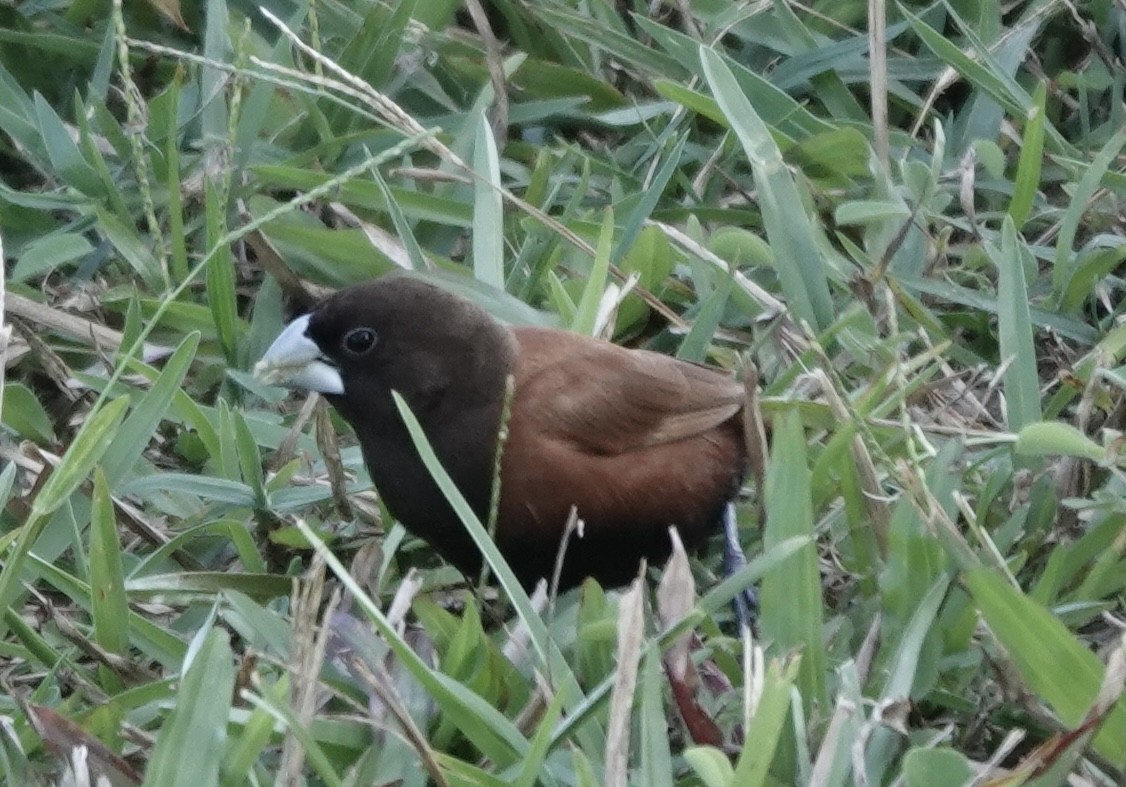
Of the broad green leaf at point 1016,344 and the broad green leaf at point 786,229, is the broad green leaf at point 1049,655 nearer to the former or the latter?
the broad green leaf at point 1016,344

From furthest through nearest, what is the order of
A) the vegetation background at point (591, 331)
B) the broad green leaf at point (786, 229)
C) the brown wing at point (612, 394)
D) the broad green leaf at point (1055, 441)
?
the broad green leaf at point (786, 229), the brown wing at point (612, 394), the broad green leaf at point (1055, 441), the vegetation background at point (591, 331)

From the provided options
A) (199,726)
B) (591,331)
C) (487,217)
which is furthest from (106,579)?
(487,217)

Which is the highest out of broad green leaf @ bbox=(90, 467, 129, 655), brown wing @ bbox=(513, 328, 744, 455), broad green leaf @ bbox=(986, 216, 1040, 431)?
broad green leaf @ bbox=(986, 216, 1040, 431)

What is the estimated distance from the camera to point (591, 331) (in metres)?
3.64

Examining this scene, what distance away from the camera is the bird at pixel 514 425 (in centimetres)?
314

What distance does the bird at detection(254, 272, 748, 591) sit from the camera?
3145mm

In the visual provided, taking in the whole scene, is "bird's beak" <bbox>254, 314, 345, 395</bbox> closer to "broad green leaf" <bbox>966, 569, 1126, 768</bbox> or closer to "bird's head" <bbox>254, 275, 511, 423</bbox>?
"bird's head" <bbox>254, 275, 511, 423</bbox>

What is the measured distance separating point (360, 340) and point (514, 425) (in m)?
0.30

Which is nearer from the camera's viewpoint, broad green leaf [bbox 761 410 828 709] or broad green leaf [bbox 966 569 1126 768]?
broad green leaf [bbox 966 569 1126 768]

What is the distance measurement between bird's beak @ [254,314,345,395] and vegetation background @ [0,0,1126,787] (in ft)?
0.53

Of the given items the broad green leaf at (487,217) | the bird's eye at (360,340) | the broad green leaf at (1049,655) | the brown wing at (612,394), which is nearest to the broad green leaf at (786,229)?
the brown wing at (612,394)

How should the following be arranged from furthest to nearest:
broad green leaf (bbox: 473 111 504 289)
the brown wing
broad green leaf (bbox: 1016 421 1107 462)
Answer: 1. broad green leaf (bbox: 473 111 504 289)
2. the brown wing
3. broad green leaf (bbox: 1016 421 1107 462)

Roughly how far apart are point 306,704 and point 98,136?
2.23 metres

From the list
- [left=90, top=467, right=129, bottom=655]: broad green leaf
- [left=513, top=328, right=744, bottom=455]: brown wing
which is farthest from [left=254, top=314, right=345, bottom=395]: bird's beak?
[left=90, top=467, right=129, bottom=655]: broad green leaf
